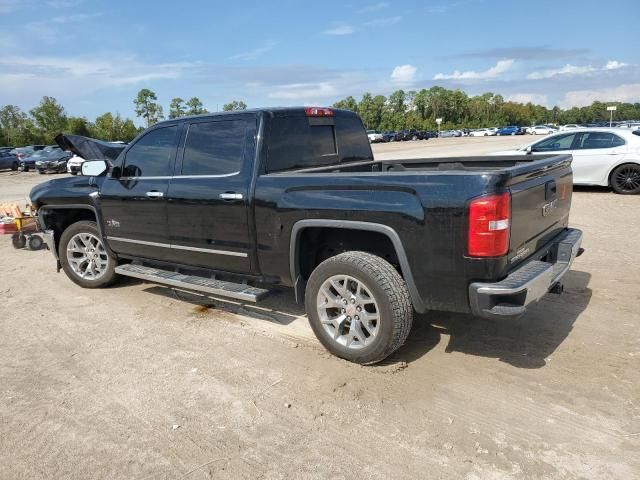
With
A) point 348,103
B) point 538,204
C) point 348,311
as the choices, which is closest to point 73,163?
point 348,311

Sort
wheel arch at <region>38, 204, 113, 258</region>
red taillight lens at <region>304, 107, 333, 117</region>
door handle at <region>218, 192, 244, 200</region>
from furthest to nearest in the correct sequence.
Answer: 1. wheel arch at <region>38, 204, 113, 258</region>
2. red taillight lens at <region>304, 107, 333, 117</region>
3. door handle at <region>218, 192, 244, 200</region>

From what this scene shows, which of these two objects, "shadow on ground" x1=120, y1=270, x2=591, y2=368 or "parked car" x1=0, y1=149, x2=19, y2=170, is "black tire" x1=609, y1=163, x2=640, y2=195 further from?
"parked car" x1=0, y1=149, x2=19, y2=170

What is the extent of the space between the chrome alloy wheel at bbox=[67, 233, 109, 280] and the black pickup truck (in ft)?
0.06

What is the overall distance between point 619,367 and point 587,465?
1.28 metres

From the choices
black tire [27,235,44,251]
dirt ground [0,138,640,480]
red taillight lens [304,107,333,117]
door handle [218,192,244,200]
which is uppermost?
red taillight lens [304,107,333,117]

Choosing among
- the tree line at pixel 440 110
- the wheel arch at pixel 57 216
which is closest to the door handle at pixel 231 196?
the wheel arch at pixel 57 216

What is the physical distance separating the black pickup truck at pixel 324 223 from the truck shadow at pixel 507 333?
450mm

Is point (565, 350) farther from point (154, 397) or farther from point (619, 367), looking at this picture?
point (154, 397)

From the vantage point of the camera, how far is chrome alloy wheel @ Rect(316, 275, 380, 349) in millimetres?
3801

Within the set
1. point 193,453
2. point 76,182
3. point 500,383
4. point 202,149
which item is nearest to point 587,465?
point 500,383

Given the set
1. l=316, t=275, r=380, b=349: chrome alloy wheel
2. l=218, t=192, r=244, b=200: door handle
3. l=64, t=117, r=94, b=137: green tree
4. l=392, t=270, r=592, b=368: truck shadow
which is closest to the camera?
l=316, t=275, r=380, b=349: chrome alloy wheel

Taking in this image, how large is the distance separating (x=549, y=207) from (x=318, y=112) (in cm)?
221

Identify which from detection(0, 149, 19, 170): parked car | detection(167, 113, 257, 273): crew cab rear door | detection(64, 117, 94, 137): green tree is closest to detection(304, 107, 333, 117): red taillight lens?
detection(167, 113, 257, 273): crew cab rear door

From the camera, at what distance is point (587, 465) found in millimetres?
2729
